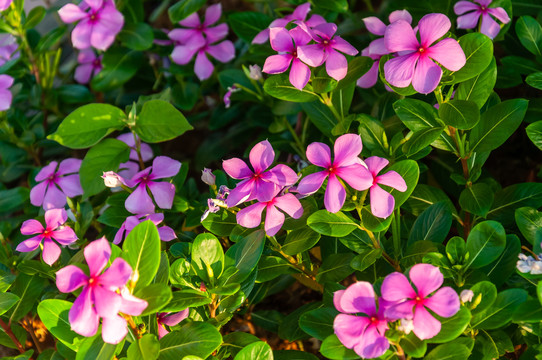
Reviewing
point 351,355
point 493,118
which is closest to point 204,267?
point 351,355

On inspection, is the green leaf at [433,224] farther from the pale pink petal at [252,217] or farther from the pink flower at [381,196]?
the pale pink petal at [252,217]

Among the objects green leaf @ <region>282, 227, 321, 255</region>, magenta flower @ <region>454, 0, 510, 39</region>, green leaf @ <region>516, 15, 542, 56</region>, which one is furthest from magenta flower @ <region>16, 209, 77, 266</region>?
green leaf @ <region>516, 15, 542, 56</region>

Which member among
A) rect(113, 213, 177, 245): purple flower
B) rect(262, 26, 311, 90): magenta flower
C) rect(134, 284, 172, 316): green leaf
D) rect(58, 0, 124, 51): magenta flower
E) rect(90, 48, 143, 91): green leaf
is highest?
rect(262, 26, 311, 90): magenta flower

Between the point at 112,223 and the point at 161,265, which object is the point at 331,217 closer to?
the point at 161,265

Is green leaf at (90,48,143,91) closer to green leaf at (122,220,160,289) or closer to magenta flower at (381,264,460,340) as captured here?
green leaf at (122,220,160,289)

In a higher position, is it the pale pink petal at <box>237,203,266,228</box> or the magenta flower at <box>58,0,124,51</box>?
the pale pink petal at <box>237,203,266,228</box>
